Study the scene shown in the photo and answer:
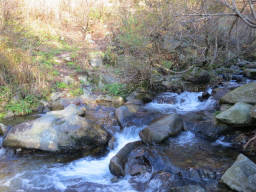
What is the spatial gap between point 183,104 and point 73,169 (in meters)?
4.34

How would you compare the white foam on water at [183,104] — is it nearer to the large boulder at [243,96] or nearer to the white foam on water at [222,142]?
the large boulder at [243,96]

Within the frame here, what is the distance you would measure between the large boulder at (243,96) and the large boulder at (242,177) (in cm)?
253

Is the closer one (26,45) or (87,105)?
(87,105)

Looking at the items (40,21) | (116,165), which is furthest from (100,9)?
(116,165)

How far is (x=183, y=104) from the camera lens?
25.0ft

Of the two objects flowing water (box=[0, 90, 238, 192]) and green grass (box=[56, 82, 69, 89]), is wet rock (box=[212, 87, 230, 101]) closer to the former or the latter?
flowing water (box=[0, 90, 238, 192])

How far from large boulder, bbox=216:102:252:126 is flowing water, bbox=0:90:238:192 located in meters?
0.48

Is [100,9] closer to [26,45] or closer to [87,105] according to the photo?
[26,45]

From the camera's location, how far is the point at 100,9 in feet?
45.1

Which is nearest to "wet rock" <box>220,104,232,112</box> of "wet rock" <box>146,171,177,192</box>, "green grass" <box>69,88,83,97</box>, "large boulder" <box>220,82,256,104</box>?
"large boulder" <box>220,82,256,104</box>

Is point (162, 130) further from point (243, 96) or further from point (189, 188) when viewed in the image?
point (243, 96)

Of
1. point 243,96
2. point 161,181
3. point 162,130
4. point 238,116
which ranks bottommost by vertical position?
point 161,181

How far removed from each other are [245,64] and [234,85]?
2.74m

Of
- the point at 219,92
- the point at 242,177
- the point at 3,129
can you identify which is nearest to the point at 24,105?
the point at 3,129
